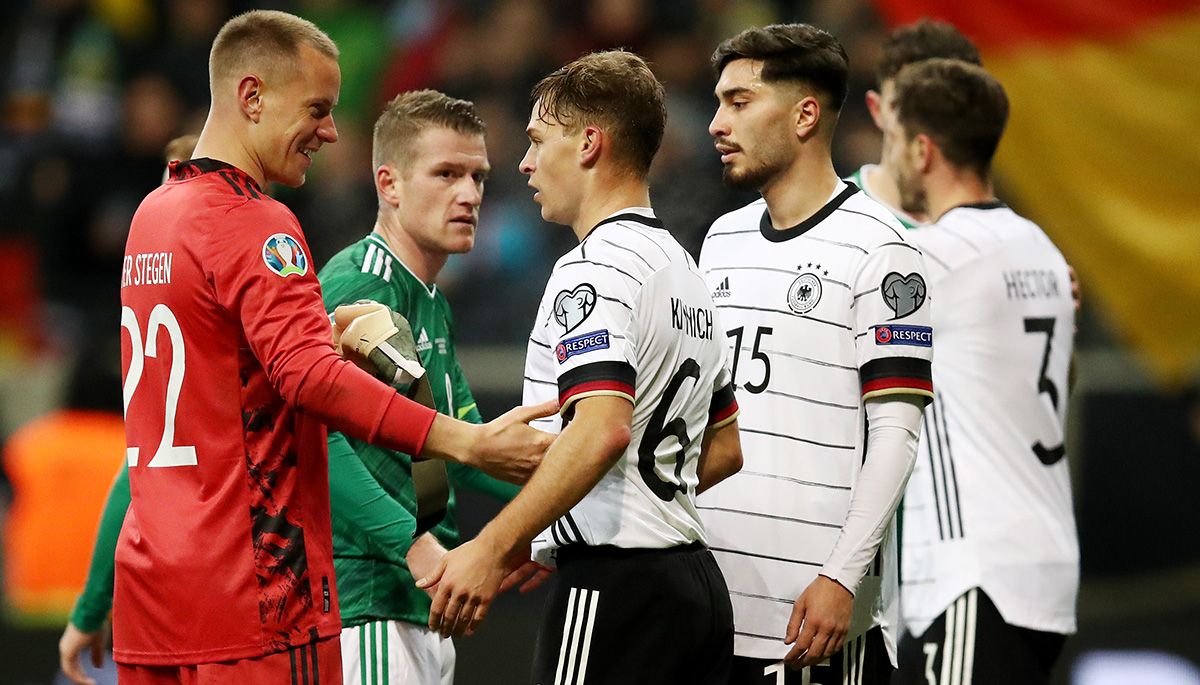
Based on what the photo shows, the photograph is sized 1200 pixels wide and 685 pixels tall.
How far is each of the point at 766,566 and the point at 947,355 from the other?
1196 mm

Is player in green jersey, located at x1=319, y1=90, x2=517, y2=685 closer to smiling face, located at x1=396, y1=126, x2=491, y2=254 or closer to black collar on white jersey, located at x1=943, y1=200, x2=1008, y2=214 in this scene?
smiling face, located at x1=396, y1=126, x2=491, y2=254

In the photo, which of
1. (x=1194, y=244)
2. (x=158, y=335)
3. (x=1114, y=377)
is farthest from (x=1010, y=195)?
(x=158, y=335)

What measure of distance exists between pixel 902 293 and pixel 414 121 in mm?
1639

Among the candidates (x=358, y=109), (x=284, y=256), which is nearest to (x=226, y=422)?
(x=284, y=256)

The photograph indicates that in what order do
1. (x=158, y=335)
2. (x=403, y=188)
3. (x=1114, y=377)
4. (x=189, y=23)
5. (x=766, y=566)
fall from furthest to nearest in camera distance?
(x=189, y=23)
(x=1114, y=377)
(x=403, y=188)
(x=766, y=566)
(x=158, y=335)

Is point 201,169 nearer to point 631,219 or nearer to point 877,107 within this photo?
point 631,219

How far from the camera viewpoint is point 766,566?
4.00m

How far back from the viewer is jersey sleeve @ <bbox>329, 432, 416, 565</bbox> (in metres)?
4.04

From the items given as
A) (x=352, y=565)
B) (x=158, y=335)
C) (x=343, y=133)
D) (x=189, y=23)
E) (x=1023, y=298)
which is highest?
(x=189, y=23)

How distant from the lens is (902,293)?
3975 millimetres

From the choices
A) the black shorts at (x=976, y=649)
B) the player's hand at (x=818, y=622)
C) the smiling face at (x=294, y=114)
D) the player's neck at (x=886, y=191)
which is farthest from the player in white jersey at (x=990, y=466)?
the smiling face at (x=294, y=114)

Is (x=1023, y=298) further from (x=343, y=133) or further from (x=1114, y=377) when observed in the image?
(x=343, y=133)

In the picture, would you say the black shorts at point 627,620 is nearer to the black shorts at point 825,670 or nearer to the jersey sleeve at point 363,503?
the black shorts at point 825,670

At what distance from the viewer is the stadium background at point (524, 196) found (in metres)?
7.19
